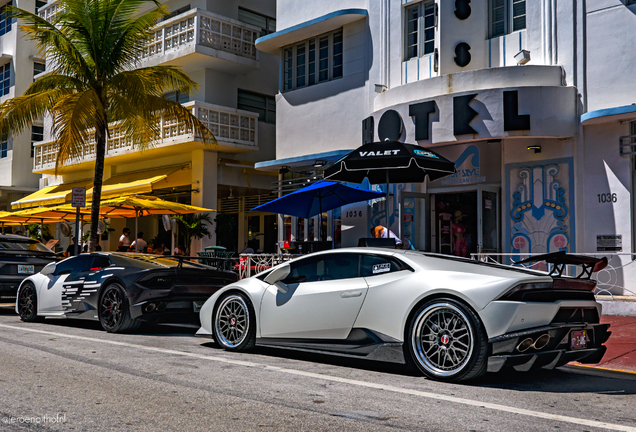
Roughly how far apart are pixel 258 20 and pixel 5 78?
55.4 ft

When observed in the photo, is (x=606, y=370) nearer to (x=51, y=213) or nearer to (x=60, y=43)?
(x=60, y=43)

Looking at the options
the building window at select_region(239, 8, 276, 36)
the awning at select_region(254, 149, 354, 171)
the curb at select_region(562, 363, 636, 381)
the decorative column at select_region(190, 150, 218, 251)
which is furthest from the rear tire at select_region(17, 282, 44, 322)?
the building window at select_region(239, 8, 276, 36)

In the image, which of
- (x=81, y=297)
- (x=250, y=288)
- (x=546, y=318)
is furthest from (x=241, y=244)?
(x=546, y=318)

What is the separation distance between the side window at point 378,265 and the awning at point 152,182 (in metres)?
16.5

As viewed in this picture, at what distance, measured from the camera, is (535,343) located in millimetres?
5715

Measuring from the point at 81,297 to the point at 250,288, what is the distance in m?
3.95

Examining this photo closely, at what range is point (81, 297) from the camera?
33.8 ft

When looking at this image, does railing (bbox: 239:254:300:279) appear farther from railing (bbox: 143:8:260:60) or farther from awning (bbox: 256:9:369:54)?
railing (bbox: 143:8:260:60)

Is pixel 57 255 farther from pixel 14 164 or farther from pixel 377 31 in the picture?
pixel 14 164

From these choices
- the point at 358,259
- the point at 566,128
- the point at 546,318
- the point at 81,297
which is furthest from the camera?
the point at 566,128

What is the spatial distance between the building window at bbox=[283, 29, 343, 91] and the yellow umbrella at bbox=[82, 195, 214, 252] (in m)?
4.71

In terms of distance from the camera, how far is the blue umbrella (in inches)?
560

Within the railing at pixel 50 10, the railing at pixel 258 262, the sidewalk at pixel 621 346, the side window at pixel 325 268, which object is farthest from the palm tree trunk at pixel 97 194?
the railing at pixel 50 10

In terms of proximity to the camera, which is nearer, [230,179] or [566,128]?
[566,128]
